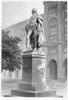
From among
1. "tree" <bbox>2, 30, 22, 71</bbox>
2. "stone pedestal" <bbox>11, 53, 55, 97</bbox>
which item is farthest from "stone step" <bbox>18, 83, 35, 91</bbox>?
"tree" <bbox>2, 30, 22, 71</bbox>

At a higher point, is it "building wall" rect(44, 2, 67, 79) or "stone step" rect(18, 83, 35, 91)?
"building wall" rect(44, 2, 67, 79)

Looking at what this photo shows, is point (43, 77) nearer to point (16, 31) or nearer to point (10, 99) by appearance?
point (10, 99)

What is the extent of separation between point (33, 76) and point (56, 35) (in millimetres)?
25747

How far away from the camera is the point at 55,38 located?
3616 centimetres

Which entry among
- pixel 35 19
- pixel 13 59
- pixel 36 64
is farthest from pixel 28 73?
pixel 13 59

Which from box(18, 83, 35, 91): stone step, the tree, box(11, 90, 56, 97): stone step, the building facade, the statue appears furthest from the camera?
the building facade

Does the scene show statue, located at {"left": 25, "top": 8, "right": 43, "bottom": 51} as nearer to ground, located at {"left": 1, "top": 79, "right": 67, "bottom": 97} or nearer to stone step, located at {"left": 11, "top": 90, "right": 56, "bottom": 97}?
stone step, located at {"left": 11, "top": 90, "right": 56, "bottom": 97}

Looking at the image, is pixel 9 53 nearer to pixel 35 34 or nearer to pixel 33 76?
pixel 35 34

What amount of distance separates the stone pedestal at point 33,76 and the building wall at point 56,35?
23.2 meters

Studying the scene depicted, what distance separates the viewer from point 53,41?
120 feet

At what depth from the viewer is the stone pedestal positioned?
10445mm

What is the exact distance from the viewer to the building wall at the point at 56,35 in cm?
3500

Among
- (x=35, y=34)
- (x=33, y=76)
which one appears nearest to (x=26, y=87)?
(x=33, y=76)

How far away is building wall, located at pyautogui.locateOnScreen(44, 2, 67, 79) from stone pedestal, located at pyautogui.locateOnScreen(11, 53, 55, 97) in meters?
23.2
